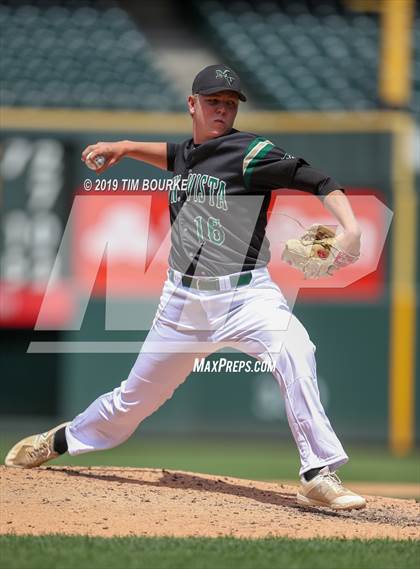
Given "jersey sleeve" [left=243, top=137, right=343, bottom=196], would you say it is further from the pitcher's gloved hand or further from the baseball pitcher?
the pitcher's gloved hand

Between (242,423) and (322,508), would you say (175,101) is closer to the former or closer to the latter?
(242,423)

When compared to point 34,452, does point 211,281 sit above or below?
above

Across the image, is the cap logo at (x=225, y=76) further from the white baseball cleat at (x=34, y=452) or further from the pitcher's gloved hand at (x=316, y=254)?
the white baseball cleat at (x=34, y=452)

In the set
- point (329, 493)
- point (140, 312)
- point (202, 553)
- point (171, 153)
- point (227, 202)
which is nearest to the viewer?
point (202, 553)

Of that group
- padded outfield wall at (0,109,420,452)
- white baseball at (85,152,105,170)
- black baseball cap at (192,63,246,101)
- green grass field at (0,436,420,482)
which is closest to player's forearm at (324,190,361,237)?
black baseball cap at (192,63,246,101)

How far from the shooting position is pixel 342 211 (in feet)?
14.1

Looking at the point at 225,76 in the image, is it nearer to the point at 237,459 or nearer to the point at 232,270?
the point at 232,270

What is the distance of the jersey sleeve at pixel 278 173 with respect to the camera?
4414 millimetres

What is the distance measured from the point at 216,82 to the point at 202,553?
1934 mm

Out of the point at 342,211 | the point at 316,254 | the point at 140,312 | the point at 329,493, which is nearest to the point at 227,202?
the point at 316,254

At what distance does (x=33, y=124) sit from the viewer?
1041cm

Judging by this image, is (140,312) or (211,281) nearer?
(211,281)

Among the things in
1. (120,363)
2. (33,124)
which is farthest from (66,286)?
(33,124)

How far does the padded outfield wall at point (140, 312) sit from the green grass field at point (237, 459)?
0.58ft
